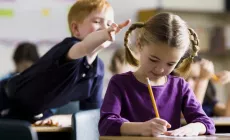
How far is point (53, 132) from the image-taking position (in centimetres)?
230

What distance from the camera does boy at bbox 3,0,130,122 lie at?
7.06ft

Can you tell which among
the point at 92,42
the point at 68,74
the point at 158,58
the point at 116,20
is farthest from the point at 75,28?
the point at 116,20

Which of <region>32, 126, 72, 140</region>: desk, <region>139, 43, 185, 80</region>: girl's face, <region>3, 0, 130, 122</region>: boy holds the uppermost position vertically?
<region>139, 43, 185, 80</region>: girl's face

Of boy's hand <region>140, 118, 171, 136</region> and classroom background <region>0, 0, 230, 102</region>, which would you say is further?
classroom background <region>0, 0, 230, 102</region>

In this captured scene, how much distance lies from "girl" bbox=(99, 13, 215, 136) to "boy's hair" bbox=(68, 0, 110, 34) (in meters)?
0.60

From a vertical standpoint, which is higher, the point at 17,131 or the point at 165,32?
the point at 165,32

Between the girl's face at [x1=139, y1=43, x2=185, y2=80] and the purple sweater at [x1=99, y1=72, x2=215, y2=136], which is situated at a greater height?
the girl's face at [x1=139, y1=43, x2=185, y2=80]

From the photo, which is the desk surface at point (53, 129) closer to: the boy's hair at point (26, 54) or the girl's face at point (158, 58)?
the girl's face at point (158, 58)

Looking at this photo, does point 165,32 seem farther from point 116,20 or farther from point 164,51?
point 116,20

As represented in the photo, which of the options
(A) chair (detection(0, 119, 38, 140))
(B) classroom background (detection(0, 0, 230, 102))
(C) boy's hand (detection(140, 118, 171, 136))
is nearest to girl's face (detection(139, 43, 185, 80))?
(C) boy's hand (detection(140, 118, 171, 136))

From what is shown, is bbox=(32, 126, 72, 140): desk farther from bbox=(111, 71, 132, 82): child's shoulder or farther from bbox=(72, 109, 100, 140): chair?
bbox=(111, 71, 132, 82): child's shoulder

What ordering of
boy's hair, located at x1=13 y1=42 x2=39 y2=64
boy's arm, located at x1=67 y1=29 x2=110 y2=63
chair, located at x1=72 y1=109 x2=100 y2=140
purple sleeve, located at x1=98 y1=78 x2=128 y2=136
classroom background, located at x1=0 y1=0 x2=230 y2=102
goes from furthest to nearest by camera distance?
classroom background, located at x1=0 y1=0 x2=230 y2=102, boy's hair, located at x1=13 y1=42 x2=39 y2=64, chair, located at x1=72 y1=109 x2=100 y2=140, boy's arm, located at x1=67 y1=29 x2=110 y2=63, purple sleeve, located at x1=98 y1=78 x2=128 y2=136

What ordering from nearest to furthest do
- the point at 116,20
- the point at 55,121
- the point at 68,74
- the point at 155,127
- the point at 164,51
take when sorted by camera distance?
the point at 155,127 < the point at 164,51 < the point at 68,74 < the point at 55,121 < the point at 116,20

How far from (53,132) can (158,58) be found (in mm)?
904
